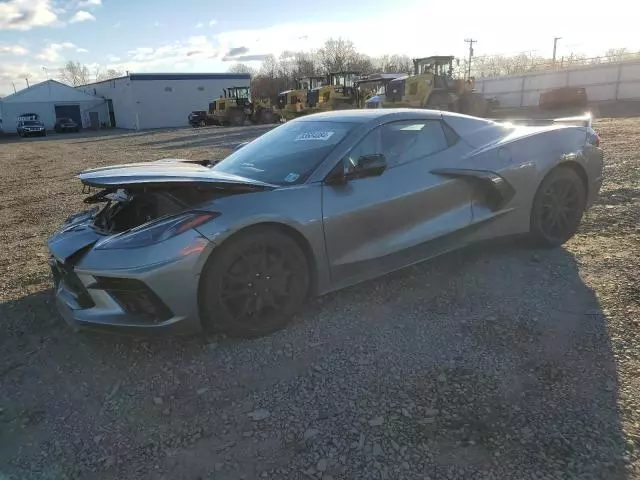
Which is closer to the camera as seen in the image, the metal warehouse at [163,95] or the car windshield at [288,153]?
the car windshield at [288,153]

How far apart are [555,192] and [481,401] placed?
2.73 meters

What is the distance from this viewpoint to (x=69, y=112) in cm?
5672

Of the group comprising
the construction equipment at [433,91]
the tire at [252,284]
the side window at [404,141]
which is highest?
the construction equipment at [433,91]

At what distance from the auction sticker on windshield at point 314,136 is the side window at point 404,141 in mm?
297

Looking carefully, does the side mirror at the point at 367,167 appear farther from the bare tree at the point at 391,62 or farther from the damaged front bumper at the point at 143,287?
the bare tree at the point at 391,62

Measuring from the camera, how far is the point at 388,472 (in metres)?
2.28

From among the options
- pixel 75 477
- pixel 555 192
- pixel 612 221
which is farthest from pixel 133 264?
pixel 612 221

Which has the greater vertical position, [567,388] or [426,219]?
[426,219]

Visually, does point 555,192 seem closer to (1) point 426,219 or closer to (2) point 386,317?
(1) point 426,219

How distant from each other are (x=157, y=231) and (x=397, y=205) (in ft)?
5.62

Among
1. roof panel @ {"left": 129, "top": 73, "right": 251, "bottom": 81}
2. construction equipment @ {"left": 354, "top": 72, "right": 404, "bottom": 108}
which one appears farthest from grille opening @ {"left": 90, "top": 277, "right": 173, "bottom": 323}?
roof panel @ {"left": 129, "top": 73, "right": 251, "bottom": 81}

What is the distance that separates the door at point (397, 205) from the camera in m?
3.65

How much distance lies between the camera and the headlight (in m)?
3.13

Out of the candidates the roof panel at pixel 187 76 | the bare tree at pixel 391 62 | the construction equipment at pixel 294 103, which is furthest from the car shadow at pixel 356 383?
the bare tree at pixel 391 62
